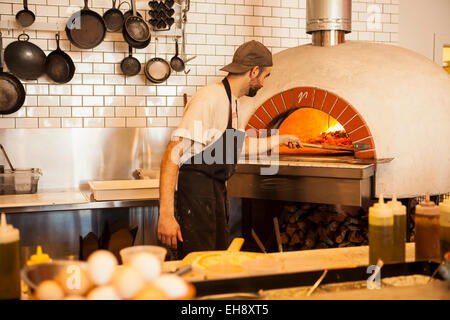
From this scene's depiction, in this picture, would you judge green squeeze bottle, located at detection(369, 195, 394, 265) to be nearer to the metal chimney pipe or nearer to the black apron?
the black apron

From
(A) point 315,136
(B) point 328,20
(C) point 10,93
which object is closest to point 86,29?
(C) point 10,93

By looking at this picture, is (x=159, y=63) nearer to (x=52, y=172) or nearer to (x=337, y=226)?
(x=52, y=172)

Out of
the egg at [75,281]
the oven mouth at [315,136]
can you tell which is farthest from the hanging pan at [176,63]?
the egg at [75,281]

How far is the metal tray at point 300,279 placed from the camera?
1.40 metres

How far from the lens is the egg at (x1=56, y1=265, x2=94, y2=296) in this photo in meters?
1.21

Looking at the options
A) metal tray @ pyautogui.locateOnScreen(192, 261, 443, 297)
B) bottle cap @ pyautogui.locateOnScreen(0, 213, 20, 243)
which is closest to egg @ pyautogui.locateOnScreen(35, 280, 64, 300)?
bottle cap @ pyautogui.locateOnScreen(0, 213, 20, 243)

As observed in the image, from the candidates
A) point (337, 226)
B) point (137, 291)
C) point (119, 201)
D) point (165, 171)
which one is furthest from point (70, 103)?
point (137, 291)

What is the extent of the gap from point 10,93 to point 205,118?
2.20 metres

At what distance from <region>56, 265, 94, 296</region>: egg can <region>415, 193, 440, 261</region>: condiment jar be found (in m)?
1.20

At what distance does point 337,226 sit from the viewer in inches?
159

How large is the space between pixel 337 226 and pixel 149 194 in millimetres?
1491

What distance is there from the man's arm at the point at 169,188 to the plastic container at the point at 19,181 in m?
1.79

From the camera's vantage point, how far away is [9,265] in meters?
1.39

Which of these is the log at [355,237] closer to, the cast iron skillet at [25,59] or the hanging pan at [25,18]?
the cast iron skillet at [25,59]
